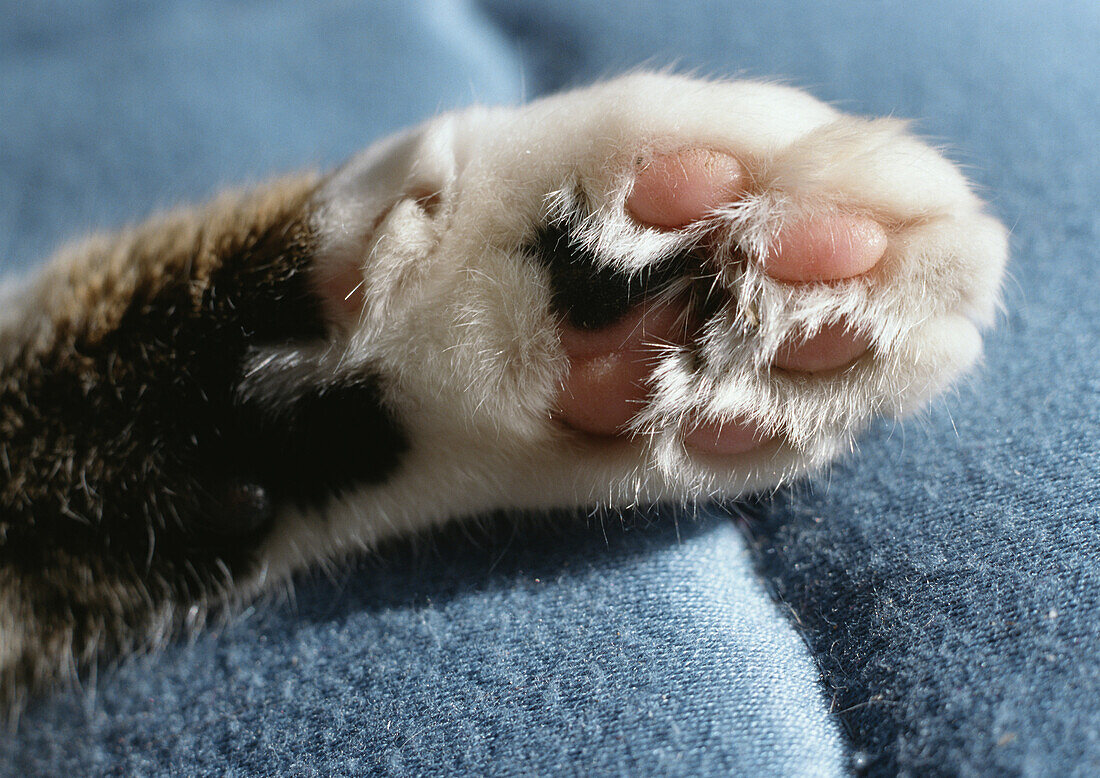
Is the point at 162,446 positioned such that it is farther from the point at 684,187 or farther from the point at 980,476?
the point at 980,476

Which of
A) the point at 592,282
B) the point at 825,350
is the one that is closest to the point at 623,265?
the point at 592,282

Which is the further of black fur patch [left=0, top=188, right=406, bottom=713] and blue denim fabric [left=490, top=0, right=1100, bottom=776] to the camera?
black fur patch [left=0, top=188, right=406, bottom=713]

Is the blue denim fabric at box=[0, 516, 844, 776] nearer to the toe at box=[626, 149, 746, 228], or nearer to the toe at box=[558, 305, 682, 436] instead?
the toe at box=[558, 305, 682, 436]

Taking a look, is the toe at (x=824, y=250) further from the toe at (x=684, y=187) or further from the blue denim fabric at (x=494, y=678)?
the blue denim fabric at (x=494, y=678)

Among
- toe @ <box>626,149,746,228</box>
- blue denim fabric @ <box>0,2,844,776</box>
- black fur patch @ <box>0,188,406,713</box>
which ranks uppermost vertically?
toe @ <box>626,149,746,228</box>

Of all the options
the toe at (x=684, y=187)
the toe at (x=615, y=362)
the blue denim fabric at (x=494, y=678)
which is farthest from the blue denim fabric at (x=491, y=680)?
the toe at (x=684, y=187)

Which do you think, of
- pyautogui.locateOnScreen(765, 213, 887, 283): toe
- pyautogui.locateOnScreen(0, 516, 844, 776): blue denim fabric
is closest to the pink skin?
pyautogui.locateOnScreen(765, 213, 887, 283): toe

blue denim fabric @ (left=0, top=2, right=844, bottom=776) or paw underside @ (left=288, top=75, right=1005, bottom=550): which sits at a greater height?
paw underside @ (left=288, top=75, right=1005, bottom=550)

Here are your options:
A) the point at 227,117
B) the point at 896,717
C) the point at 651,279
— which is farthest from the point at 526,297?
the point at 227,117
